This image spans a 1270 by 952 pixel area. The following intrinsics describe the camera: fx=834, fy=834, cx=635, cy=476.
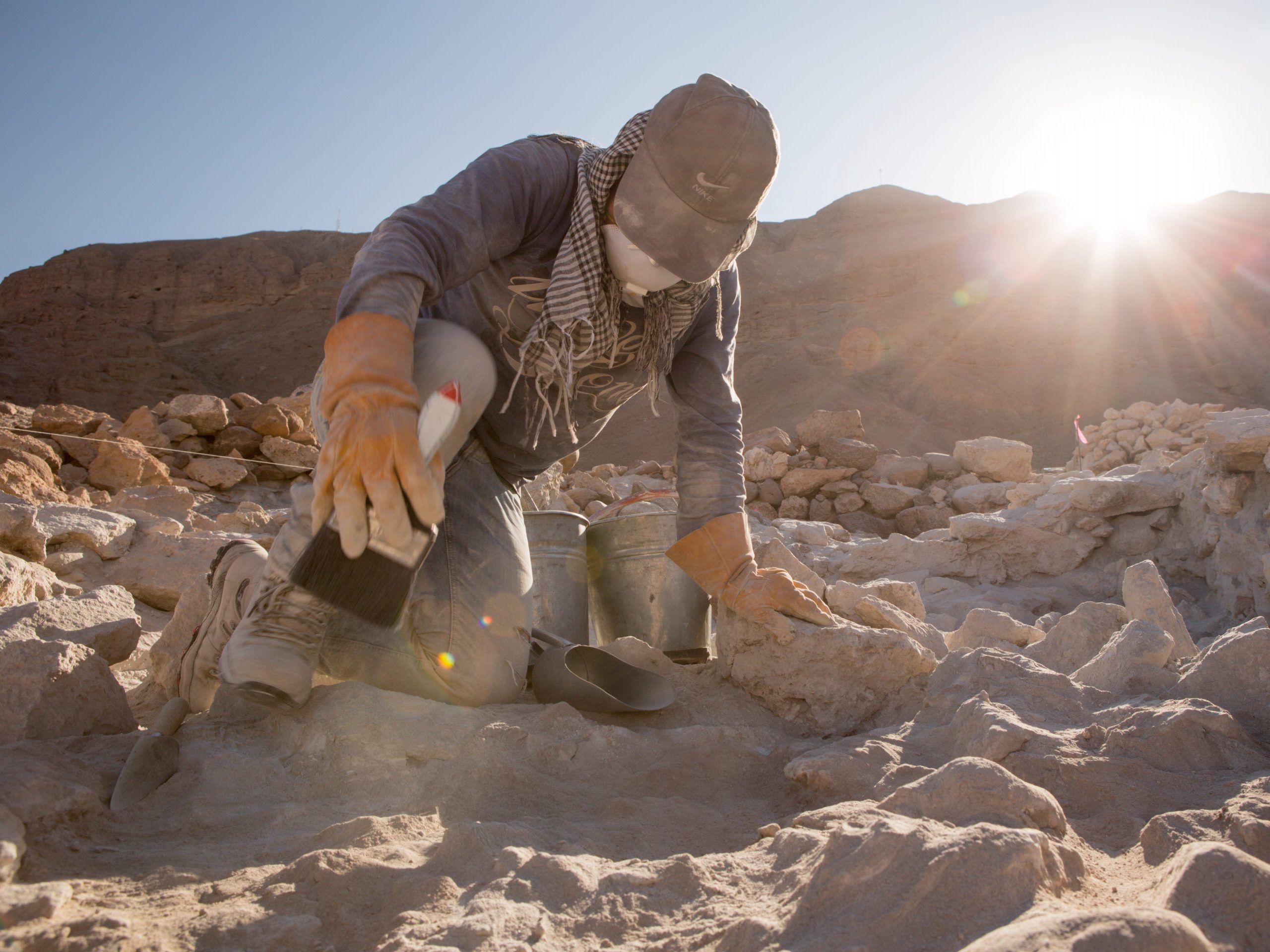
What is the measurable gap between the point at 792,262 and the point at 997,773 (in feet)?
79.7

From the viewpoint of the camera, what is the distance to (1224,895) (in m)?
0.83

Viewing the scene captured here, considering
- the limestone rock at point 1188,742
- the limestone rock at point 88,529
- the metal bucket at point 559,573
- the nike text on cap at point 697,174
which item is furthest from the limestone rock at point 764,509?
the limestone rock at point 1188,742

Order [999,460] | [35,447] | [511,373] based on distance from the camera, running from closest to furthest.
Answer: [511,373], [35,447], [999,460]

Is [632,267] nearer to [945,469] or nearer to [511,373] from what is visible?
[511,373]

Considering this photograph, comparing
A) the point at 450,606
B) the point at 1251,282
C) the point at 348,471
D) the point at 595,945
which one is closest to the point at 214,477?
the point at 450,606

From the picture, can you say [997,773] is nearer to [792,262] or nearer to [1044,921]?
[1044,921]

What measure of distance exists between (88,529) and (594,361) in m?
2.79

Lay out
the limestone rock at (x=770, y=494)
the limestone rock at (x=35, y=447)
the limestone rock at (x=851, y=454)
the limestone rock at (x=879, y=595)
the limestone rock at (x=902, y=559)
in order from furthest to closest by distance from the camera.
A: the limestone rock at (x=851, y=454) → the limestone rock at (x=770, y=494) → the limestone rock at (x=35, y=447) → the limestone rock at (x=902, y=559) → the limestone rock at (x=879, y=595)

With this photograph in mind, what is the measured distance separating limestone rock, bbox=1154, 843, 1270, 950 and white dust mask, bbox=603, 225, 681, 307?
146cm

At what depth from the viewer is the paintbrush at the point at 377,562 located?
146 centimetres

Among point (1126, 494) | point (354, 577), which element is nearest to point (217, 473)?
point (354, 577)

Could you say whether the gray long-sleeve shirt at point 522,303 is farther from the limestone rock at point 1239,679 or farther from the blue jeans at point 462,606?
the limestone rock at point 1239,679

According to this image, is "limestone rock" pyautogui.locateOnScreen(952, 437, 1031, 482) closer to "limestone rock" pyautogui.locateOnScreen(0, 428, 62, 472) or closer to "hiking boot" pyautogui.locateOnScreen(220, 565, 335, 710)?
"hiking boot" pyautogui.locateOnScreen(220, 565, 335, 710)

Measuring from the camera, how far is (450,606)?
2104mm
